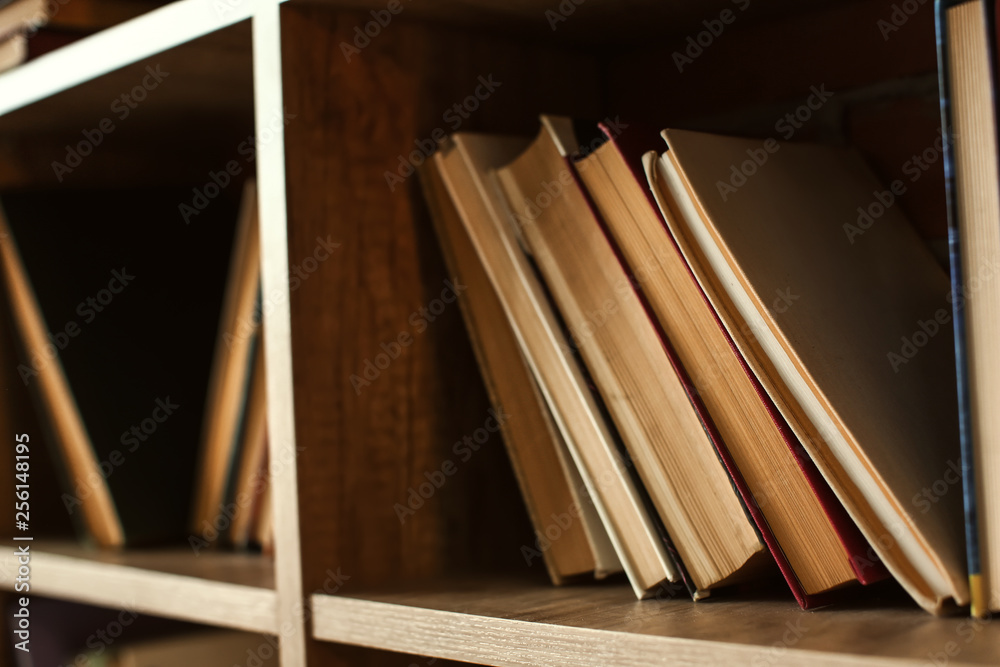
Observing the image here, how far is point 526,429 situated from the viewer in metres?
0.73

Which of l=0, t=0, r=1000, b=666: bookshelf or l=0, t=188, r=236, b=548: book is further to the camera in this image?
l=0, t=188, r=236, b=548: book

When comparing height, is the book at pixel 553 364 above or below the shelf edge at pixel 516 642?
above

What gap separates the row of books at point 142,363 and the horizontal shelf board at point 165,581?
5 centimetres

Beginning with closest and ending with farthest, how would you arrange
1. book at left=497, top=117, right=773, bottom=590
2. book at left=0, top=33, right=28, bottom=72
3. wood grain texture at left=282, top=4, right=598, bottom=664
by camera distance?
book at left=497, top=117, right=773, bottom=590 < wood grain texture at left=282, top=4, right=598, bottom=664 < book at left=0, top=33, right=28, bottom=72

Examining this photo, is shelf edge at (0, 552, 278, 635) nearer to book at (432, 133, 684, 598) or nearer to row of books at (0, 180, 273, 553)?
row of books at (0, 180, 273, 553)

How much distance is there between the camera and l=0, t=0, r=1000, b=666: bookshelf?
67 cm

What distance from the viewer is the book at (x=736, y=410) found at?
0.56m

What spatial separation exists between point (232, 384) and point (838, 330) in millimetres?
686

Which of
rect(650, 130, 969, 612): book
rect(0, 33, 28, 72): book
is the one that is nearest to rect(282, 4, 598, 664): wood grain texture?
rect(650, 130, 969, 612): book

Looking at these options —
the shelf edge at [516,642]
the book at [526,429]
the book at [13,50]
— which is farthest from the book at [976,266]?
the book at [13,50]

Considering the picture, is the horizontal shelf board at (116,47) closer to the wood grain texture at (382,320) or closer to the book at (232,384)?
the wood grain texture at (382,320)

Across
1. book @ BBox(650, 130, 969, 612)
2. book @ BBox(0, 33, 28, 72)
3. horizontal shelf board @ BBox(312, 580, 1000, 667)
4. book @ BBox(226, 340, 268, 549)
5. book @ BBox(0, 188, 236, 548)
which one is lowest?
horizontal shelf board @ BBox(312, 580, 1000, 667)

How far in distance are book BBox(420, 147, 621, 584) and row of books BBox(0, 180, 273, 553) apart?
13.3 inches

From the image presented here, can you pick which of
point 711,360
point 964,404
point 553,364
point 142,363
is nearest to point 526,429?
point 553,364
